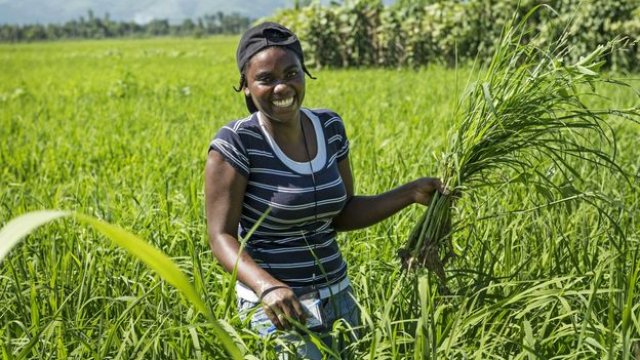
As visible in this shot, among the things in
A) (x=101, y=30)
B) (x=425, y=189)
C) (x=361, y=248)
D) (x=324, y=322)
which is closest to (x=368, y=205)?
(x=425, y=189)

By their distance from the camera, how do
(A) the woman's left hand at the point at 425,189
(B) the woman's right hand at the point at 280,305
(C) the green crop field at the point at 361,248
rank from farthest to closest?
(A) the woman's left hand at the point at 425,189 → (C) the green crop field at the point at 361,248 → (B) the woman's right hand at the point at 280,305

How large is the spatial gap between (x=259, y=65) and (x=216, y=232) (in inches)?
14.0

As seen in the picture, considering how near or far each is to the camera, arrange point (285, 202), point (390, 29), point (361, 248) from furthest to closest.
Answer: point (390, 29) < point (361, 248) < point (285, 202)

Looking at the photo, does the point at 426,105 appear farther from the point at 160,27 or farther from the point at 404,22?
the point at 160,27

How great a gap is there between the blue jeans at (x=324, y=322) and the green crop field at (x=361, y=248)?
0.04m

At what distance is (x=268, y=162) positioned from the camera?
160cm

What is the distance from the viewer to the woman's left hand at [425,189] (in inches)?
63.5

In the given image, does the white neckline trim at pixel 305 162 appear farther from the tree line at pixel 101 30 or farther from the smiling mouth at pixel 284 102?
the tree line at pixel 101 30

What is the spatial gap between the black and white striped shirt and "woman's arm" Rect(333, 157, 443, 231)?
0.32 ft

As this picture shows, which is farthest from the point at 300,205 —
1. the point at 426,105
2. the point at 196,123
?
the point at 426,105

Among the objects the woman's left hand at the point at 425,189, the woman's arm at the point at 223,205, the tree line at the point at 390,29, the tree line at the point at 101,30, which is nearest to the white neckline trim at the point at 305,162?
the woman's arm at the point at 223,205

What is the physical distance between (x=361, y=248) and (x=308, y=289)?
80 cm

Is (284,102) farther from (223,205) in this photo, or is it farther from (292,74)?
(223,205)

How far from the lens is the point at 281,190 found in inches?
62.7
